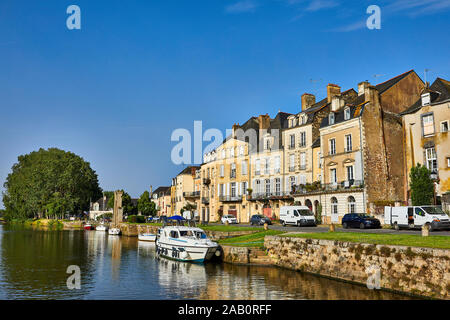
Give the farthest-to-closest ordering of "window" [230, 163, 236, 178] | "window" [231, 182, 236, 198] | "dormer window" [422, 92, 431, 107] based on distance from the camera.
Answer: "window" [230, 163, 236, 178]
"window" [231, 182, 236, 198]
"dormer window" [422, 92, 431, 107]

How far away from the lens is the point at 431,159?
35.3 meters

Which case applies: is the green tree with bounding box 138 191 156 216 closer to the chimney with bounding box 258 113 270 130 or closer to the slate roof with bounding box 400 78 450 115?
the chimney with bounding box 258 113 270 130

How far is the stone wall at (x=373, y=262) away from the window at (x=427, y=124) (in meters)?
20.7

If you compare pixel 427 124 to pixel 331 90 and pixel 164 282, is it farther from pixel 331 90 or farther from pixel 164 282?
pixel 164 282

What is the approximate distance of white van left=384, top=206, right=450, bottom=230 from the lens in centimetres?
2524

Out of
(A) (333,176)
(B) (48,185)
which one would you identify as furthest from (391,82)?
(B) (48,185)

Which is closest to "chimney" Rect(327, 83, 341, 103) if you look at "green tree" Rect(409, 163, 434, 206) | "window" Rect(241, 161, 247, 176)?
"window" Rect(241, 161, 247, 176)

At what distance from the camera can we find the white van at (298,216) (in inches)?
1396

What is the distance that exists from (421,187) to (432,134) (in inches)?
202

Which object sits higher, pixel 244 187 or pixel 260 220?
pixel 244 187

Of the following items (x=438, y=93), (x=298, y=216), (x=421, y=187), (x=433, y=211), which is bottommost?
(x=298, y=216)

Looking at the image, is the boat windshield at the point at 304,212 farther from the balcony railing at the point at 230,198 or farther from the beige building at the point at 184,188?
the beige building at the point at 184,188

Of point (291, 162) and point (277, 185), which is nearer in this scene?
point (291, 162)
